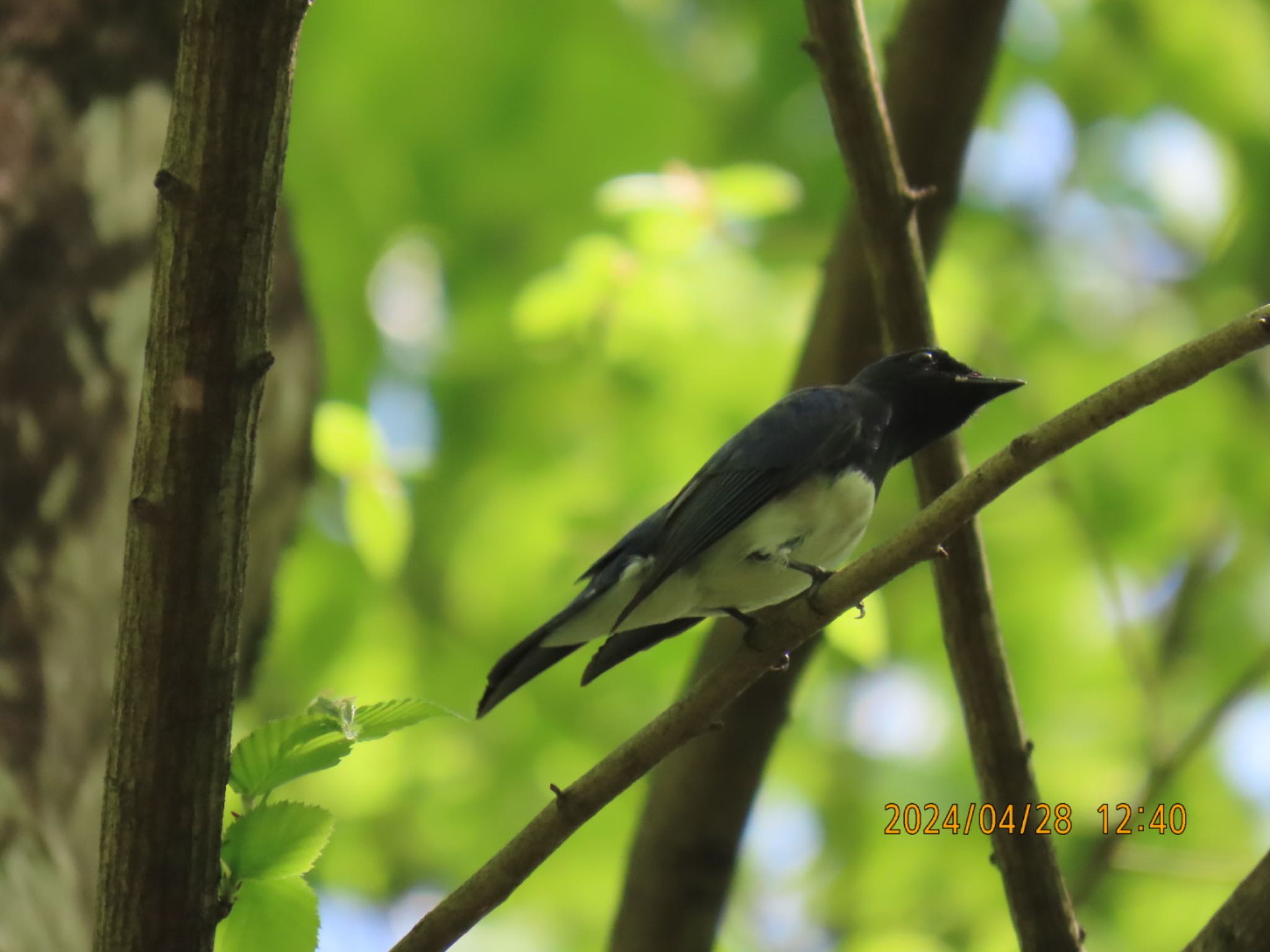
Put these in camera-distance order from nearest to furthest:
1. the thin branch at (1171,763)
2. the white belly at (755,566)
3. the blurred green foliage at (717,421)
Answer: the white belly at (755,566), the thin branch at (1171,763), the blurred green foliage at (717,421)

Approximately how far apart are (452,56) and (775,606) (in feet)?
9.87

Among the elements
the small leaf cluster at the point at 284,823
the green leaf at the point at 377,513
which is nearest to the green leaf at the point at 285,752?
the small leaf cluster at the point at 284,823

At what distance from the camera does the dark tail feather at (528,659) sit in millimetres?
3300

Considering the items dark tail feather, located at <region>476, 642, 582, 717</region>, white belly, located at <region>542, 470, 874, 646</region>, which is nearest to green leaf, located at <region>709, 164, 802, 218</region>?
white belly, located at <region>542, 470, 874, 646</region>

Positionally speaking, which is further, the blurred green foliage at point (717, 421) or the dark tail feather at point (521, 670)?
the blurred green foliage at point (717, 421)

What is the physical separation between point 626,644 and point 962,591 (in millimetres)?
1050

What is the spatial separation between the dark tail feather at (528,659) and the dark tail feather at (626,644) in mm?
93

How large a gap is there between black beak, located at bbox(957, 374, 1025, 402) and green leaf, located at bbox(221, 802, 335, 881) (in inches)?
99.5

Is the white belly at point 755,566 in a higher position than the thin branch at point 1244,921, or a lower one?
higher

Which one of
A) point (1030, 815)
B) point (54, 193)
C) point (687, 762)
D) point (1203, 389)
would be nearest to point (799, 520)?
point (687, 762)

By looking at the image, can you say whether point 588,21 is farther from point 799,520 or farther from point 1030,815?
point 1030,815

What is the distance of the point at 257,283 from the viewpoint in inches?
74.0
